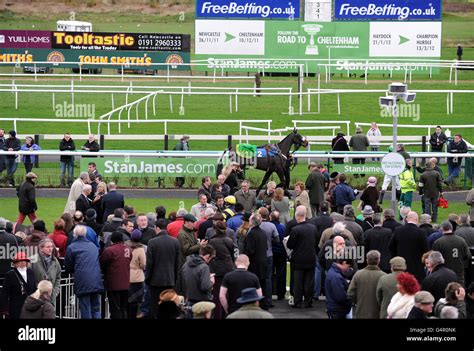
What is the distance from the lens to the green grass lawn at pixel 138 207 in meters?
19.6

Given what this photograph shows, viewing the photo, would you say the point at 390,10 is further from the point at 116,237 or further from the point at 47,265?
the point at 47,265

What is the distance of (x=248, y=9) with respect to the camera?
34.7 m

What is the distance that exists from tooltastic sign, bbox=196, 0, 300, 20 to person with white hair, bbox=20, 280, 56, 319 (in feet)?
81.0

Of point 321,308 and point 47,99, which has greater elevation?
point 47,99

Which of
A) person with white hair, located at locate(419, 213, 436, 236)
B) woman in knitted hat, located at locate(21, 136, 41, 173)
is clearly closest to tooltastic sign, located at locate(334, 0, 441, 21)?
woman in knitted hat, located at locate(21, 136, 41, 173)

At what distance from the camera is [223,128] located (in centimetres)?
2925

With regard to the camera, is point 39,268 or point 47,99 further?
point 47,99

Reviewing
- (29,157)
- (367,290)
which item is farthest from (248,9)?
(367,290)

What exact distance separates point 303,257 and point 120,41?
28.1m

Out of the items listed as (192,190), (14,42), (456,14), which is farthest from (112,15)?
(192,190)

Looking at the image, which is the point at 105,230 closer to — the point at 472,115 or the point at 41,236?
the point at 41,236

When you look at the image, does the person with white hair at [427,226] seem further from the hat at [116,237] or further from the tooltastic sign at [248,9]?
the tooltastic sign at [248,9]

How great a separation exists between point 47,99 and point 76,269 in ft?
72.9

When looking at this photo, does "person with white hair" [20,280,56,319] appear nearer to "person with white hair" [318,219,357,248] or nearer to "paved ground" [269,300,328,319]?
"paved ground" [269,300,328,319]
